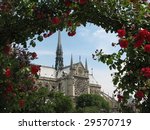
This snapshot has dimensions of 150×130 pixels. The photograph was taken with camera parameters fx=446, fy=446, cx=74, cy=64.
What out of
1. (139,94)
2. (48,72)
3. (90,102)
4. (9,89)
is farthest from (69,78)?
(139,94)

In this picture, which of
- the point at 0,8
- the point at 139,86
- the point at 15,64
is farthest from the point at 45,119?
the point at 0,8

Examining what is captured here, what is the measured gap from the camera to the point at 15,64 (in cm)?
992

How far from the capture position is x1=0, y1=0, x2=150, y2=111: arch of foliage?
28.2ft

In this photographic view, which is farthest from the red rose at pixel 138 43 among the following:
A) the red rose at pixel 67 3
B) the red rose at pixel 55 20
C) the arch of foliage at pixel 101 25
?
the red rose at pixel 55 20

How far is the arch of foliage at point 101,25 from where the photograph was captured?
859 centimetres

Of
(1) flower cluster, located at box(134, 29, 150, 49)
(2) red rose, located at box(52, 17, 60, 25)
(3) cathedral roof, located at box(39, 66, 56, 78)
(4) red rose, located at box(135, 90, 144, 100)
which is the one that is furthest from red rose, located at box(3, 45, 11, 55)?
(3) cathedral roof, located at box(39, 66, 56, 78)

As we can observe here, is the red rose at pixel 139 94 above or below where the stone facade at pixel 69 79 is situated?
below

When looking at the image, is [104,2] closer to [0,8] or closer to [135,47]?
[135,47]

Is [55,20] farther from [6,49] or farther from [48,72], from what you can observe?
[48,72]

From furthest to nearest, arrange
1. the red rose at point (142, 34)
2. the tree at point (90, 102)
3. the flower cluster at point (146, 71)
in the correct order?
1. the tree at point (90, 102)
2. the red rose at point (142, 34)
3. the flower cluster at point (146, 71)

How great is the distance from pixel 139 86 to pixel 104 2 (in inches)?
74.2

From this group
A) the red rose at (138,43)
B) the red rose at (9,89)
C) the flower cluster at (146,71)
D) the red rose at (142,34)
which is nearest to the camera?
the flower cluster at (146,71)

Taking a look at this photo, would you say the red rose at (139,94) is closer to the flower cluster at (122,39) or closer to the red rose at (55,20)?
the flower cluster at (122,39)

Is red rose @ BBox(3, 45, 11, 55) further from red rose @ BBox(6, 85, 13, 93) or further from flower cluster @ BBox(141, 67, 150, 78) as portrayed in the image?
flower cluster @ BBox(141, 67, 150, 78)
